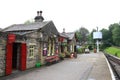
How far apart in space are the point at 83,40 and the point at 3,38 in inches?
3884

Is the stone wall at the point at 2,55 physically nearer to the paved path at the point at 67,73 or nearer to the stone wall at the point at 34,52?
the paved path at the point at 67,73

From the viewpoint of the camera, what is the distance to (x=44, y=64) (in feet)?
69.5

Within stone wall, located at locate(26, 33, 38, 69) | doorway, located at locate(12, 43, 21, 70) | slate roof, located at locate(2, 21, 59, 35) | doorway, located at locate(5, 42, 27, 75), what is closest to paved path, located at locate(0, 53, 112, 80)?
stone wall, located at locate(26, 33, 38, 69)

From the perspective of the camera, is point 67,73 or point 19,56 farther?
point 19,56

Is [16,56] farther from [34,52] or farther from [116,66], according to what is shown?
[116,66]

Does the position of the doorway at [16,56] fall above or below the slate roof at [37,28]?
below

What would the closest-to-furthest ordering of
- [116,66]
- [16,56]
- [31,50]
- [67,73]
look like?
[67,73], [16,56], [31,50], [116,66]

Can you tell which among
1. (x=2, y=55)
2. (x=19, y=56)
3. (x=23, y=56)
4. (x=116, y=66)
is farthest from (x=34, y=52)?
(x=116, y=66)

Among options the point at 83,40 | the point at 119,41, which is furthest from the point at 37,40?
the point at 83,40

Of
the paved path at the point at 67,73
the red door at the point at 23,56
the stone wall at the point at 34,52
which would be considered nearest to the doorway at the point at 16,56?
the red door at the point at 23,56

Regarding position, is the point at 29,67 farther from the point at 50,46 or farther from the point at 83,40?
the point at 83,40

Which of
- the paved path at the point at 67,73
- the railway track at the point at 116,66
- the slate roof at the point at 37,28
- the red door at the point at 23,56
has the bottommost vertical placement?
the railway track at the point at 116,66

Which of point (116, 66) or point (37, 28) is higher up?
point (37, 28)

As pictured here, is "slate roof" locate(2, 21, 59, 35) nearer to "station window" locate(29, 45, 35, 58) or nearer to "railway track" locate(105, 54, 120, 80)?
"station window" locate(29, 45, 35, 58)
